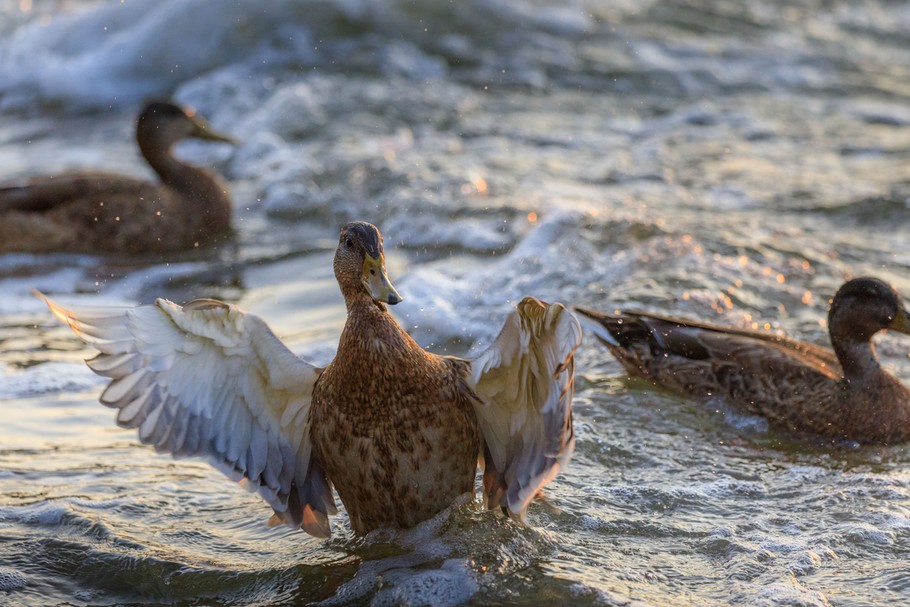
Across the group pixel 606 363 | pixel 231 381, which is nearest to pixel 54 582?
pixel 231 381

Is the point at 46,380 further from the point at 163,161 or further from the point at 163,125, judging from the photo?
the point at 163,125

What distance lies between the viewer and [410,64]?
1350 cm

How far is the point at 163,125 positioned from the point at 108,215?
104 centimetres

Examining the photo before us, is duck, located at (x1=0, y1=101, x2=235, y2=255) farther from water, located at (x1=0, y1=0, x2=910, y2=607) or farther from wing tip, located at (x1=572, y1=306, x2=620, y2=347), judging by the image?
wing tip, located at (x1=572, y1=306, x2=620, y2=347)

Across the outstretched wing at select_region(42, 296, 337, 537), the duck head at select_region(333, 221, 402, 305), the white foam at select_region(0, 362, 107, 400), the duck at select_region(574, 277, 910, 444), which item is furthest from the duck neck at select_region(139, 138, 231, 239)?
the duck head at select_region(333, 221, 402, 305)

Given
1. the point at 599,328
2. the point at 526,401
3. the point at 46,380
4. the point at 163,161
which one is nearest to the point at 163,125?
the point at 163,161

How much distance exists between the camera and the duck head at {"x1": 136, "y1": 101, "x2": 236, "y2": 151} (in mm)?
9516

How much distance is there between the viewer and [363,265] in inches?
174

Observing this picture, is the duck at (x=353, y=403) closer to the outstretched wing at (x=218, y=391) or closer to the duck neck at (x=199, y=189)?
the outstretched wing at (x=218, y=391)

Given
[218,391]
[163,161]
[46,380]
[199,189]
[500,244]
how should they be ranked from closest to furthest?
1. [218,391]
2. [46,380]
3. [500,244]
4. [199,189]
5. [163,161]

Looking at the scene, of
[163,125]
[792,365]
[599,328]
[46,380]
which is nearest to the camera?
[792,365]

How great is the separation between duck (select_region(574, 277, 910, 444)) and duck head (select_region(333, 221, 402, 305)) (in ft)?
7.20

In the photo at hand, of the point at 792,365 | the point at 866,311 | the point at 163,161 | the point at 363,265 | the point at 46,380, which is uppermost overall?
the point at 163,161

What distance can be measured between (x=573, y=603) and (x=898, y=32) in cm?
1230
